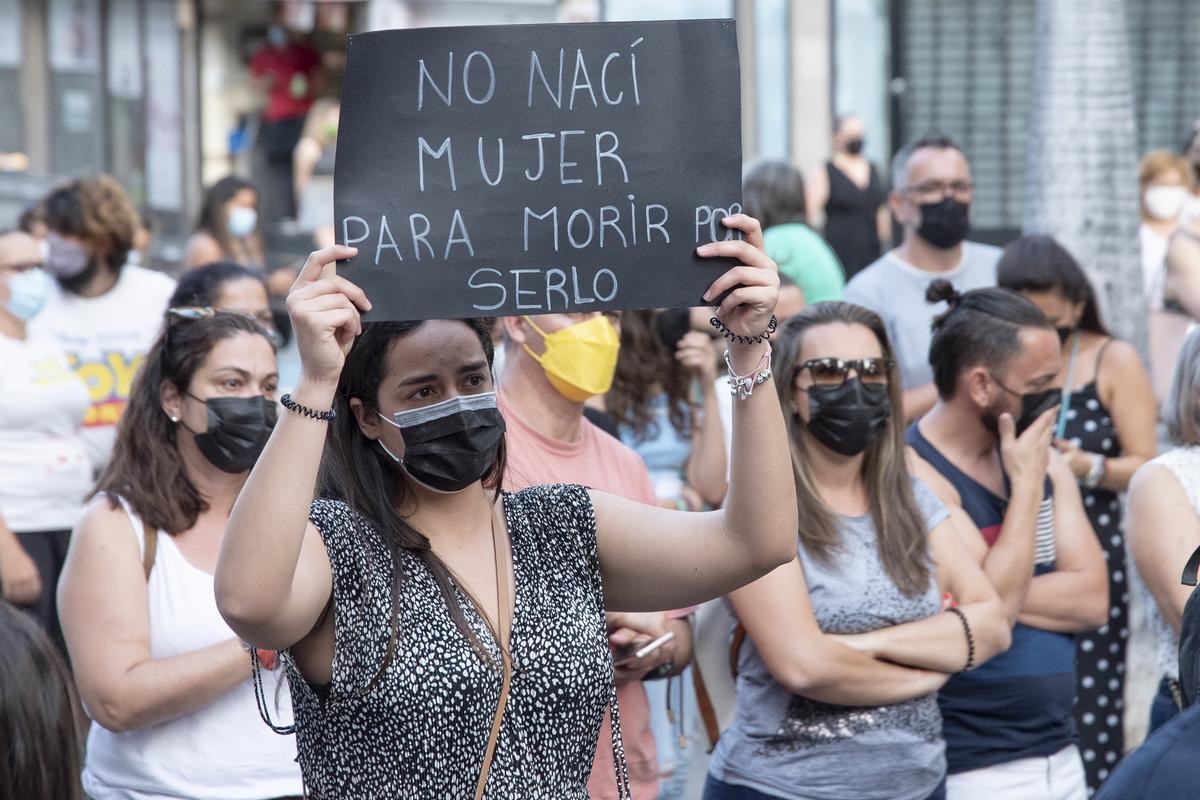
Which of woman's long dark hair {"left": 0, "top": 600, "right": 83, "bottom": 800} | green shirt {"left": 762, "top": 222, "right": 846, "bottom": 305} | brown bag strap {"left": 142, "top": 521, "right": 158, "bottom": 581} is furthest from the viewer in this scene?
green shirt {"left": 762, "top": 222, "right": 846, "bottom": 305}

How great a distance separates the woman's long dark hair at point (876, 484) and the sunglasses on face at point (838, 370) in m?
0.03

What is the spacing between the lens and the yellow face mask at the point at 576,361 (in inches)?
163

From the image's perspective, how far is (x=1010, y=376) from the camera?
14.9 feet

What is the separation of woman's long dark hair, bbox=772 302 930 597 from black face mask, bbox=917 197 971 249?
7.17 feet

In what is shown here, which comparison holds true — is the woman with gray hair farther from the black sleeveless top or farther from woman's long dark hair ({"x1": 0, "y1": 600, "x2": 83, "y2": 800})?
the black sleeveless top

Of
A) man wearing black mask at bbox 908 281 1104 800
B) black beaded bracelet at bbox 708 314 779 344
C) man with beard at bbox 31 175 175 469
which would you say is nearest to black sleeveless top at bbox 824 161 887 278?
man with beard at bbox 31 175 175 469

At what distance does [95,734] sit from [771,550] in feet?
6.24

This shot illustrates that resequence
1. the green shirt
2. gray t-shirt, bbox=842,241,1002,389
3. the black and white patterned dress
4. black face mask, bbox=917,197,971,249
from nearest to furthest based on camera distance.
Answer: the black and white patterned dress, gray t-shirt, bbox=842,241,1002,389, black face mask, bbox=917,197,971,249, the green shirt

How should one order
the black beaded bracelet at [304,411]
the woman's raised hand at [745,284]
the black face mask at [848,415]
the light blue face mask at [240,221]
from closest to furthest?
the black beaded bracelet at [304,411] → the woman's raised hand at [745,284] → the black face mask at [848,415] → the light blue face mask at [240,221]

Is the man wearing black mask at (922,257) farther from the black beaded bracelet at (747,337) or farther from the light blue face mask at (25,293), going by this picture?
the black beaded bracelet at (747,337)

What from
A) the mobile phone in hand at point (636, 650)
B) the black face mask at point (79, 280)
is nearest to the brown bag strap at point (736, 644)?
the mobile phone in hand at point (636, 650)

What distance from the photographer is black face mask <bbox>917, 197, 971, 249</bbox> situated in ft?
20.6

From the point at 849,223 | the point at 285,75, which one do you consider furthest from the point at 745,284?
the point at 285,75

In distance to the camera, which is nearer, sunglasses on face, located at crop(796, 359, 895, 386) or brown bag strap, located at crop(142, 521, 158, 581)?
brown bag strap, located at crop(142, 521, 158, 581)
